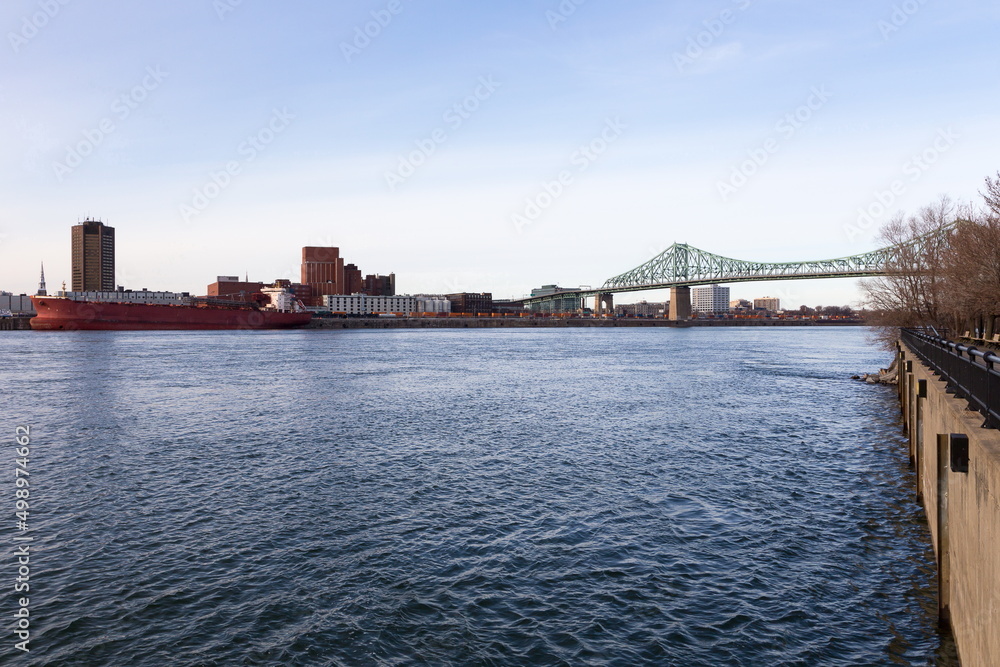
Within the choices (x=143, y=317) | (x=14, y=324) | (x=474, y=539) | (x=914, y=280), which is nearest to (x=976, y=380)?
(x=474, y=539)

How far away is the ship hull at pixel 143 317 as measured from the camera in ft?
402

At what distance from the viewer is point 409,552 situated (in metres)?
14.2

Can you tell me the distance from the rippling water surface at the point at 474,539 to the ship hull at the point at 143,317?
349 ft

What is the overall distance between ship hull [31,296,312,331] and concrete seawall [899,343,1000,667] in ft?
452

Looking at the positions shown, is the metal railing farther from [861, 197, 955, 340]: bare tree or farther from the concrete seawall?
[861, 197, 955, 340]: bare tree

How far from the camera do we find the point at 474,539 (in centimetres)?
1488

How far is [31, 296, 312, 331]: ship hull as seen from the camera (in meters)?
122

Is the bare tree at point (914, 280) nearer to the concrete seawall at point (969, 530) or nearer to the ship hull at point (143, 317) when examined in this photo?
the concrete seawall at point (969, 530)

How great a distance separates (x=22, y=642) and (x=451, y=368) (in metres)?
50.3

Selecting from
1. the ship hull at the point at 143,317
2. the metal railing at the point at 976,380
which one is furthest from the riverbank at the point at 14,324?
the metal railing at the point at 976,380

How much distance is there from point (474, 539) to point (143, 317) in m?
139

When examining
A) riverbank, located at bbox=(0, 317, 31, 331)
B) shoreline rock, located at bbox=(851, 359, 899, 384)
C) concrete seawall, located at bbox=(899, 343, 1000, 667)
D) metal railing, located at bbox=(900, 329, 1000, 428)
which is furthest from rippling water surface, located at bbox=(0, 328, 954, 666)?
riverbank, located at bbox=(0, 317, 31, 331)

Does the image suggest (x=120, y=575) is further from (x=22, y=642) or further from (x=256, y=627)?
(x=256, y=627)

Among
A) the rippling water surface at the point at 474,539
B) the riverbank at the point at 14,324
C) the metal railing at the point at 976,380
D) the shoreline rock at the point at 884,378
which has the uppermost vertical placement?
the riverbank at the point at 14,324
